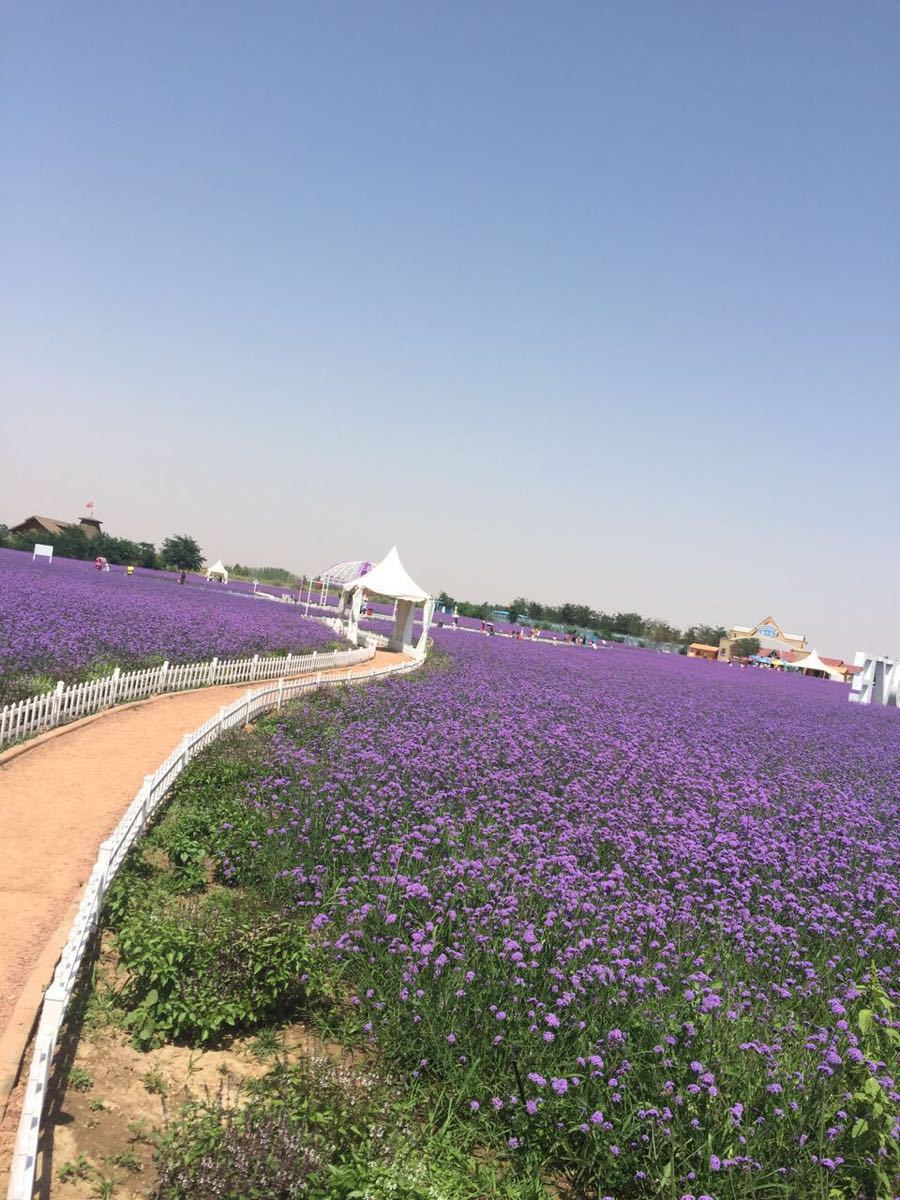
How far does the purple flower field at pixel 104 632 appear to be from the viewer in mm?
12732

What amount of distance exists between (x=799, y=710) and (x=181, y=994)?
24352mm

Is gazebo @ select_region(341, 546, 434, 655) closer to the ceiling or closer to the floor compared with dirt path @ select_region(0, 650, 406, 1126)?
closer to the ceiling

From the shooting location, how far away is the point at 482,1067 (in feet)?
14.0

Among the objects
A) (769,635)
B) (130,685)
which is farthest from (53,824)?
(769,635)

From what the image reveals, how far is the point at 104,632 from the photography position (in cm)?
1568

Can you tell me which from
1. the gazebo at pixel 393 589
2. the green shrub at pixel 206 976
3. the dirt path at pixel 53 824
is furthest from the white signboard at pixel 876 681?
the green shrub at pixel 206 976

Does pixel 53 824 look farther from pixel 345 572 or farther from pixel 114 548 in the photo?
pixel 114 548

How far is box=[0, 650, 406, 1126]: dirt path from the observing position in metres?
Result: 4.61

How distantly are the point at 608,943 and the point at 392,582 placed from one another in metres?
23.0

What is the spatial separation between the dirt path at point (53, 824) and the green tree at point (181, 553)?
55108 mm

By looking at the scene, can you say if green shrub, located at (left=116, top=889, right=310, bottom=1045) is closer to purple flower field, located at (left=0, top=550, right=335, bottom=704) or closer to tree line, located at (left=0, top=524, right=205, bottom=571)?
purple flower field, located at (left=0, top=550, right=335, bottom=704)

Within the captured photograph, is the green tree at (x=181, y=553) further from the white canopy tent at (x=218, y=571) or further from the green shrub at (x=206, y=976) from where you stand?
the green shrub at (x=206, y=976)

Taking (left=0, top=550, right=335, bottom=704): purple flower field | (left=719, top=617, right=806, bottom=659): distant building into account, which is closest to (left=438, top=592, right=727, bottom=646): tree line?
(left=719, top=617, right=806, bottom=659): distant building

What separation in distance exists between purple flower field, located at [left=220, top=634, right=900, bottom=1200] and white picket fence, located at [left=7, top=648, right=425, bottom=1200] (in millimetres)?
842
